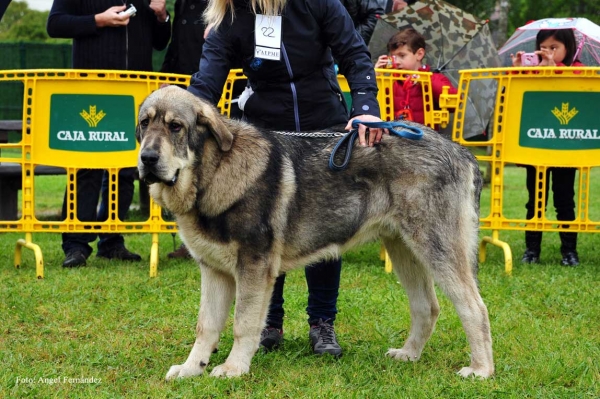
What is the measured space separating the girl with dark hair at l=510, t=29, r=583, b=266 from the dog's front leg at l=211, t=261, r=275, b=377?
4.19m

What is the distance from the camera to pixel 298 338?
529 centimetres

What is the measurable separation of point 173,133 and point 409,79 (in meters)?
4.02

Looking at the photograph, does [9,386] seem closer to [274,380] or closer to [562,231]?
[274,380]

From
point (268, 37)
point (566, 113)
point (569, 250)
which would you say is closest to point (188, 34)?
point (566, 113)

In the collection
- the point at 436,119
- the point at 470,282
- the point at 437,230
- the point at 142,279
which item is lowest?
the point at 142,279

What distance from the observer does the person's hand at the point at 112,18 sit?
7527 mm

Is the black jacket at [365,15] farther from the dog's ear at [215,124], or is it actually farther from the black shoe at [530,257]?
the dog's ear at [215,124]

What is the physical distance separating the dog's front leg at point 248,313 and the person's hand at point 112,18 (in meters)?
4.05

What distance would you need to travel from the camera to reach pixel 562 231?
7.58 m

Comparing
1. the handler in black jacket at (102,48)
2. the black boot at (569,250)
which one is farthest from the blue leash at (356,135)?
the black boot at (569,250)

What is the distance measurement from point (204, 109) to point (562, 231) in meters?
4.52

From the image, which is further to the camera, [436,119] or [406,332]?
[436,119]

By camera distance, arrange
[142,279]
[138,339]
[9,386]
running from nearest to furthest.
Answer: [9,386]
[138,339]
[142,279]

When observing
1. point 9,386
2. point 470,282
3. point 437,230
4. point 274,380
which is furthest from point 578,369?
point 9,386
